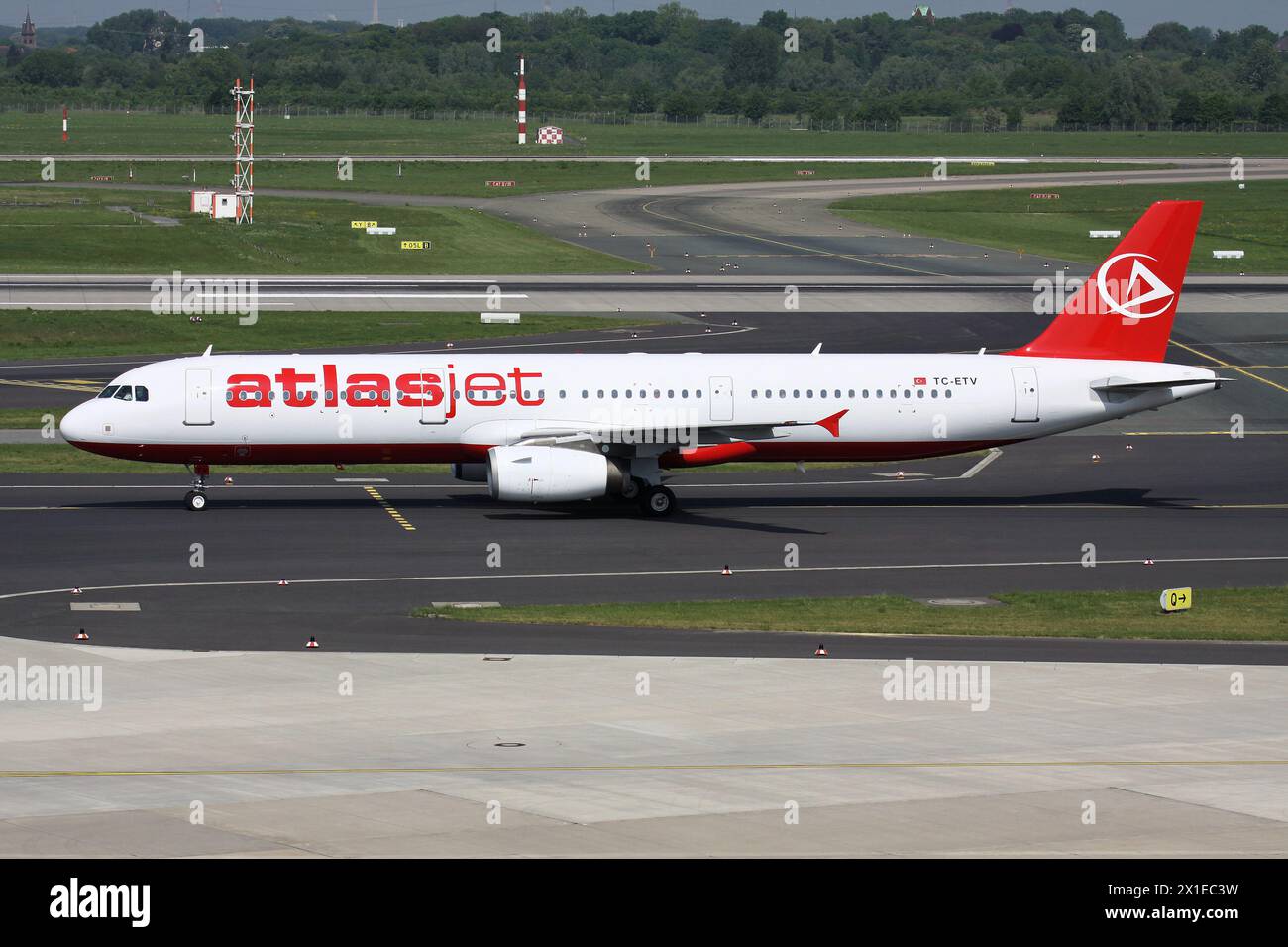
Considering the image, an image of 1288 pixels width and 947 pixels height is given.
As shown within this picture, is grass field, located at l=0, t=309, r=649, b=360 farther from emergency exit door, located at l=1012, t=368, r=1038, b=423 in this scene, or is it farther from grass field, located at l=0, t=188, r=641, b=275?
emergency exit door, located at l=1012, t=368, r=1038, b=423

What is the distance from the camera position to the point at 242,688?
34906 millimetres

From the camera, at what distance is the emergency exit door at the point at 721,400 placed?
5597 cm

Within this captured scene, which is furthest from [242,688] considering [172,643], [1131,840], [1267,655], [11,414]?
[11,414]

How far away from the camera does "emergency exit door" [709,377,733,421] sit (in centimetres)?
5597

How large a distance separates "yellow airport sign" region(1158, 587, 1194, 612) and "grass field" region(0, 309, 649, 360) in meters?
51.9

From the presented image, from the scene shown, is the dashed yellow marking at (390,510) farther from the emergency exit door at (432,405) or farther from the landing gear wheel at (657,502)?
the landing gear wheel at (657,502)

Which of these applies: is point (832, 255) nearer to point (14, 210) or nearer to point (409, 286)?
point (409, 286)

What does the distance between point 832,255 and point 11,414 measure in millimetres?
72491

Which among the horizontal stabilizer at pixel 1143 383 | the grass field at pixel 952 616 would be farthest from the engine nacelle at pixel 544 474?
the horizontal stabilizer at pixel 1143 383

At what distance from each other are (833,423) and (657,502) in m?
5.96

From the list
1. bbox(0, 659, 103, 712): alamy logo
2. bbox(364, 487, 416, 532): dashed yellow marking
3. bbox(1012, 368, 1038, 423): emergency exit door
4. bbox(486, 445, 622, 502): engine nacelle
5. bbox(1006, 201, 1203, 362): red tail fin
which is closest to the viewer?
bbox(0, 659, 103, 712): alamy logo

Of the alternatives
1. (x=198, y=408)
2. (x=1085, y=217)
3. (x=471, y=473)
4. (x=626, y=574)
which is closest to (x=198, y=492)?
(x=198, y=408)

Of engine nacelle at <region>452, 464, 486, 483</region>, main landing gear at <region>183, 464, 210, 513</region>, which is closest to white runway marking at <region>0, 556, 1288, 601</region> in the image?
engine nacelle at <region>452, 464, 486, 483</region>
